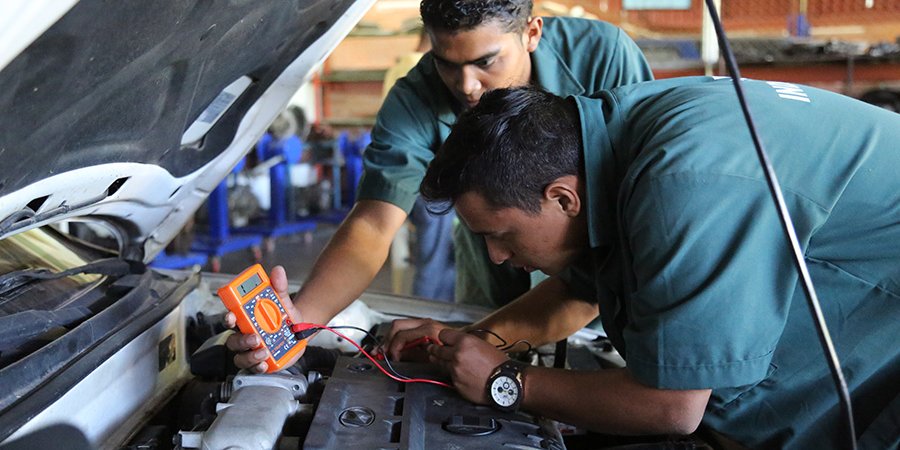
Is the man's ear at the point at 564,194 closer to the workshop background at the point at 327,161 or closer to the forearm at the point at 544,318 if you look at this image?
the forearm at the point at 544,318

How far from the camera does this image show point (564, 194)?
1086 millimetres

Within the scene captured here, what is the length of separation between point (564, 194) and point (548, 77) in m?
0.65

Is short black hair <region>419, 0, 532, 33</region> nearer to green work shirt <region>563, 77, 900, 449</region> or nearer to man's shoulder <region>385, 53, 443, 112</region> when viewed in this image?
man's shoulder <region>385, 53, 443, 112</region>

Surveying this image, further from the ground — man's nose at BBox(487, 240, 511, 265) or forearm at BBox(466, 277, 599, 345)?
man's nose at BBox(487, 240, 511, 265)

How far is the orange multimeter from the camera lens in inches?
45.6

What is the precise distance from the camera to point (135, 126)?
3.44ft

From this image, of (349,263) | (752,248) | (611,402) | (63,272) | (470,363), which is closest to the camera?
(752,248)

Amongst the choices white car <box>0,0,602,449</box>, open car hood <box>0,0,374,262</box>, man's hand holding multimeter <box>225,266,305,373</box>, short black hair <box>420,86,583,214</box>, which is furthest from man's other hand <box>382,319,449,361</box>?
open car hood <box>0,0,374,262</box>

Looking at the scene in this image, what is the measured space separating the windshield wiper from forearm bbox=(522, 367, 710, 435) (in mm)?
731

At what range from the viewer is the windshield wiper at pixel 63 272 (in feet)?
3.88

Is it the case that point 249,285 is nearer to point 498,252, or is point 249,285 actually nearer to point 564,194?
point 498,252

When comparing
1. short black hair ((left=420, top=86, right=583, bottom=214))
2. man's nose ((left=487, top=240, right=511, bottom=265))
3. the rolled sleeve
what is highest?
short black hair ((left=420, top=86, right=583, bottom=214))

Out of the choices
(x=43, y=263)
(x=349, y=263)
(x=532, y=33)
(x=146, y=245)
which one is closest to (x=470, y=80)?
(x=532, y=33)

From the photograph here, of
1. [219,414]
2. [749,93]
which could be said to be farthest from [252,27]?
[749,93]
